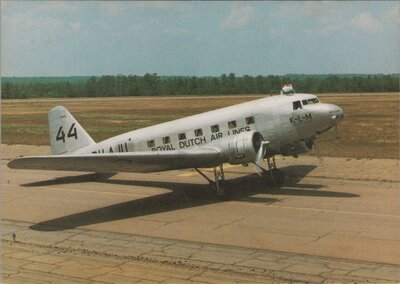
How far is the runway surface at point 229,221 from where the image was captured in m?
13.7

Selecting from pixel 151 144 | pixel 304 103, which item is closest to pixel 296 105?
pixel 304 103

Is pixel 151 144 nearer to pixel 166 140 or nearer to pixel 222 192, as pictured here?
pixel 166 140

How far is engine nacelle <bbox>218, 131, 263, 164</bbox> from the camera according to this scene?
67.1 ft

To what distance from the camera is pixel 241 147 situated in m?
20.5

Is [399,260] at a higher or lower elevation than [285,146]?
lower

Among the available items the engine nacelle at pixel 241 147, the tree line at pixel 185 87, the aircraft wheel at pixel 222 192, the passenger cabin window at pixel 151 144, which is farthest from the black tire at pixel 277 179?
the tree line at pixel 185 87

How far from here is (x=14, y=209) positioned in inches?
854

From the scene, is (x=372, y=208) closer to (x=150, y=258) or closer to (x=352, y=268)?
(x=352, y=268)

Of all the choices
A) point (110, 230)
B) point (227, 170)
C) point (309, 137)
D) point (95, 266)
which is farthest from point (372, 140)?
point (95, 266)

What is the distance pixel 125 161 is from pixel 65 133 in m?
7.31

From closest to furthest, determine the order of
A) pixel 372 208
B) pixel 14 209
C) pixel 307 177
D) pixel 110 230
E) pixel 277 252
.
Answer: pixel 277 252 < pixel 110 230 < pixel 372 208 < pixel 14 209 < pixel 307 177

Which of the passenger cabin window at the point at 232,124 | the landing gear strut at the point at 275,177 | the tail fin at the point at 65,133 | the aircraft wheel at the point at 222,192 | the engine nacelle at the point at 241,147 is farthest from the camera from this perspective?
the tail fin at the point at 65,133

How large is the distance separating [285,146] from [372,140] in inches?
856

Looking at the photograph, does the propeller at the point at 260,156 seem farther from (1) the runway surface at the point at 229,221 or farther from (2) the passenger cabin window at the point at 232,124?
(2) the passenger cabin window at the point at 232,124
